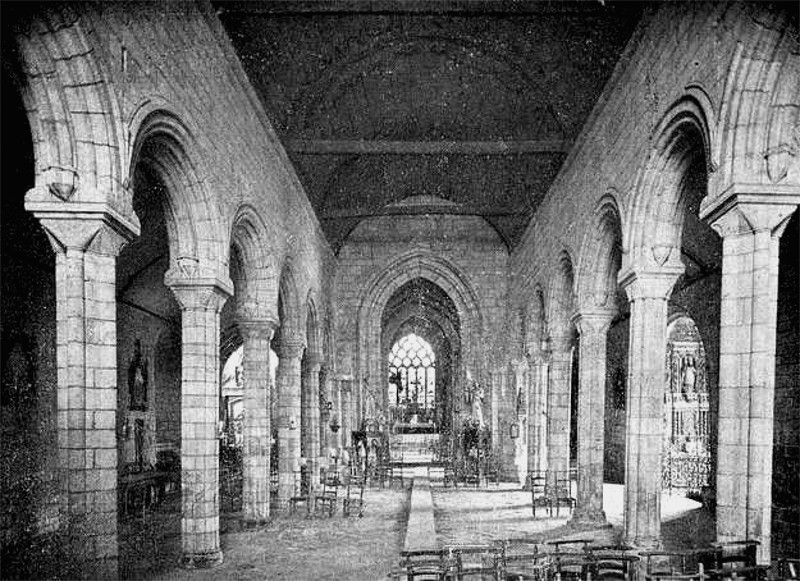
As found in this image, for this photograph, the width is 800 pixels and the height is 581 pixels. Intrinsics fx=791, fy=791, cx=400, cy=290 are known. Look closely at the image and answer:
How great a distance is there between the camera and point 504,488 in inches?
787

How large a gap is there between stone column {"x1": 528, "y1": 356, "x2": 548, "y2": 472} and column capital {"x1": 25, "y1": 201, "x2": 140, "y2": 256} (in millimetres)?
14170

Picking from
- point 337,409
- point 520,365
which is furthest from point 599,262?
point 337,409

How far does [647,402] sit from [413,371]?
29.8 meters

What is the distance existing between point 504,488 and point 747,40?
48.7 ft

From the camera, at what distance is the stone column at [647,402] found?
33.4 feet

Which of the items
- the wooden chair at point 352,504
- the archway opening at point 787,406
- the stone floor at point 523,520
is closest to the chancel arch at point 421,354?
the stone floor at point 523,520

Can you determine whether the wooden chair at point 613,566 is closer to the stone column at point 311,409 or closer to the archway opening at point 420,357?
the stone column at point 311,409

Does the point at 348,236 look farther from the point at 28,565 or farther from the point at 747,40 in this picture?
the point at 747,40

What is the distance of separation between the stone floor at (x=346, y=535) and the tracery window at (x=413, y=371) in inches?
842

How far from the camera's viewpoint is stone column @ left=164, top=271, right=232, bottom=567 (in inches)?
392

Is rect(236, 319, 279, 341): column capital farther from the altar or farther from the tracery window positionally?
the tracery window

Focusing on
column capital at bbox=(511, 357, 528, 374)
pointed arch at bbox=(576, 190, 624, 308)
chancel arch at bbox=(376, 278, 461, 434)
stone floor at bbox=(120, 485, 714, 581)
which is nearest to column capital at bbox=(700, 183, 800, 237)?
pointed arch at bbox=(576, 190, 624, 308)

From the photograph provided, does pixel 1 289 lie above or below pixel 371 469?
above

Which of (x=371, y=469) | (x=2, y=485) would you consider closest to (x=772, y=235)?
(x=2, y=485)
